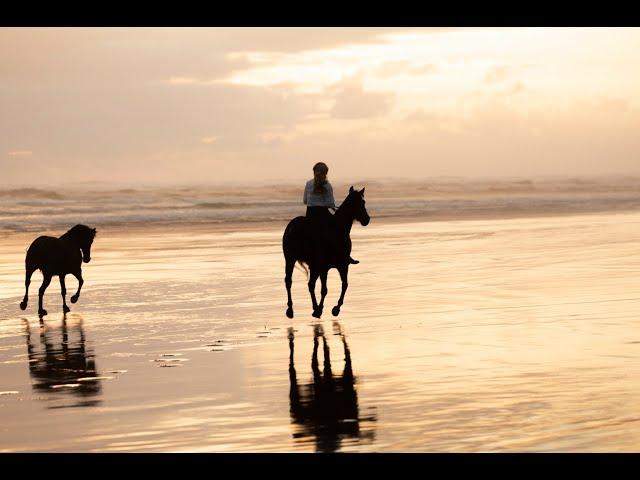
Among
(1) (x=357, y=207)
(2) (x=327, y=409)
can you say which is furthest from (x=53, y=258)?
(2) (x=327, y=409)

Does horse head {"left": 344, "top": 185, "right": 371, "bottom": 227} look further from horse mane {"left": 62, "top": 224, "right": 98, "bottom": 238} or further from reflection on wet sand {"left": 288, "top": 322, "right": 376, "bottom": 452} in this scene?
horse mane {"left": 62, "top": 224, "right": 98, "bottom": 238}

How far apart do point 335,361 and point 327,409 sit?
2.33 metres

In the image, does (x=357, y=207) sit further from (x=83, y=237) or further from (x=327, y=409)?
(x=327, y=409)

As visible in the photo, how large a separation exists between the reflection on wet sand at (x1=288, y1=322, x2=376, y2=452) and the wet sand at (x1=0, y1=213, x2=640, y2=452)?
2cm

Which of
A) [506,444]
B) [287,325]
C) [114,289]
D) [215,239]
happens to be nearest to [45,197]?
[215,239]

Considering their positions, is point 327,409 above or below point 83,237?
below

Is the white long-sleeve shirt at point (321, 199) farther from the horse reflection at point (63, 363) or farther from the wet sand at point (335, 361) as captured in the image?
the horse reflection at point (63, 363)

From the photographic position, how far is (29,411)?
30.0 ft

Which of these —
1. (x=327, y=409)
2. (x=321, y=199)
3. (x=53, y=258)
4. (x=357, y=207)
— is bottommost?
(x=327, y=409)

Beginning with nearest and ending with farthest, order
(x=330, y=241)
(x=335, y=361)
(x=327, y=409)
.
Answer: (x=327, y=409) < (x=335, y=361) < (x=330, y=241)

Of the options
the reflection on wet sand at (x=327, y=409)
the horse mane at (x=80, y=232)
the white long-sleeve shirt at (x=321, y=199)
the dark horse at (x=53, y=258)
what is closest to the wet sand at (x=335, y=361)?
the reflection on wet sand at (x=327, y=409)

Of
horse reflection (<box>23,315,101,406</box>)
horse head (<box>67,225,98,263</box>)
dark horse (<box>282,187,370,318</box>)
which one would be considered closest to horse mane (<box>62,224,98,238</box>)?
horse head (<box>67,225,98,263</box>)

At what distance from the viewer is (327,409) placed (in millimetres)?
9039

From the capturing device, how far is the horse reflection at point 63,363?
33.4ft
